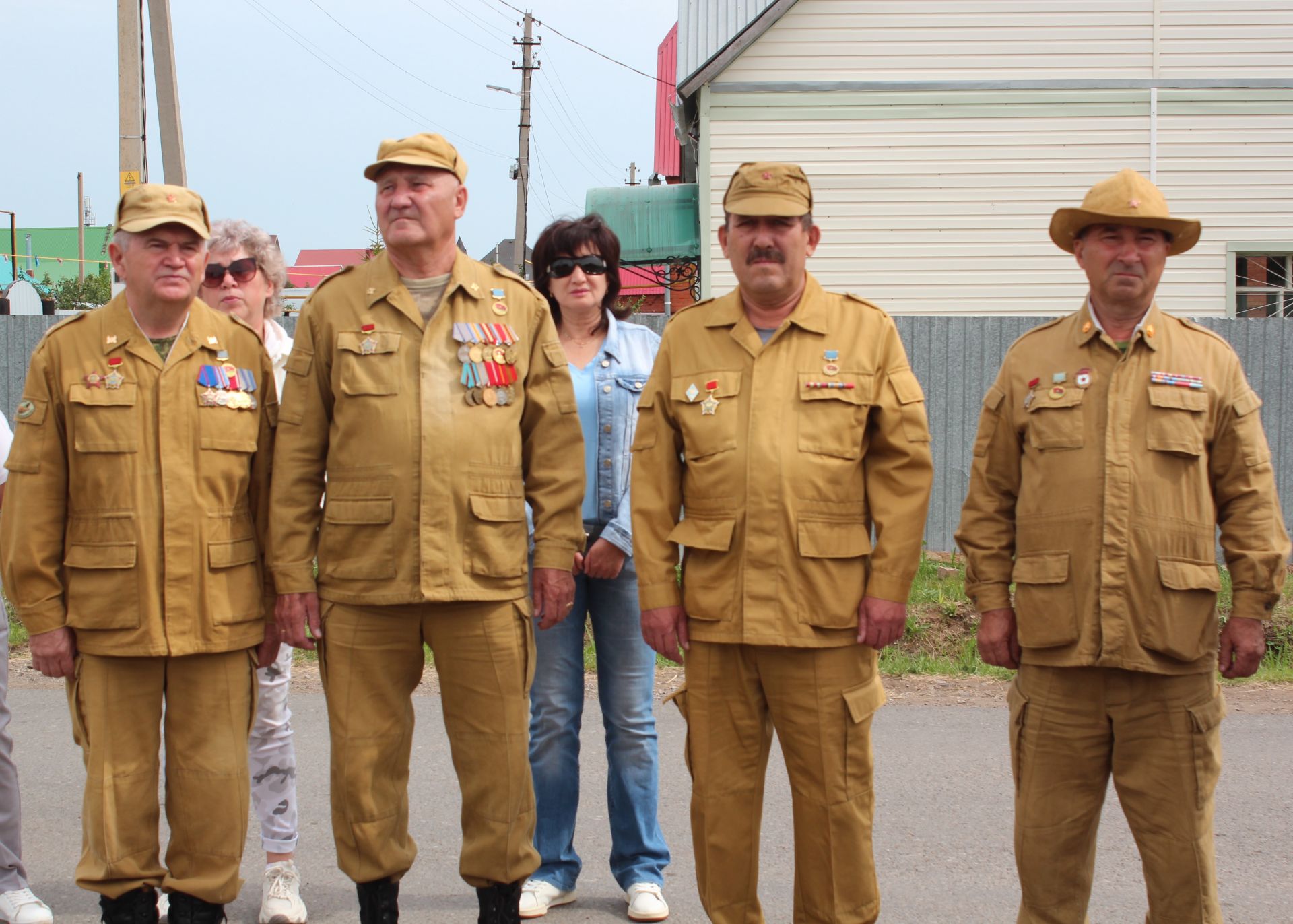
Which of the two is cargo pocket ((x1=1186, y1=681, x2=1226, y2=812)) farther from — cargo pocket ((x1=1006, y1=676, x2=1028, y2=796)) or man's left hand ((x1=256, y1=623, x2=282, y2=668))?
man's left hand ((x1=256, y1=623, x2=282, y2=668))

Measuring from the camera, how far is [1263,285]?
42.3 feet

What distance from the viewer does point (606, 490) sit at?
420 cm

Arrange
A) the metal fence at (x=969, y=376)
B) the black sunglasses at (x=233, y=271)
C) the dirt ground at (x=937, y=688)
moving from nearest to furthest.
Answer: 1. the black sunglasses at (x=233, y=271)
2. the dirt ground at (x=937, y=688)
3. the metal fence at (x=969, y=376)

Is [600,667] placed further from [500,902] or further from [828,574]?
[828,574]

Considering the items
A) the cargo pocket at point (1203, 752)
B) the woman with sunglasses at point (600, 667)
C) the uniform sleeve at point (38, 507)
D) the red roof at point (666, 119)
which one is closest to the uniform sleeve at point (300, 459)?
the uniform sleeve at point (38, 507)

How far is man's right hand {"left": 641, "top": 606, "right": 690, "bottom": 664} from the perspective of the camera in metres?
3.59

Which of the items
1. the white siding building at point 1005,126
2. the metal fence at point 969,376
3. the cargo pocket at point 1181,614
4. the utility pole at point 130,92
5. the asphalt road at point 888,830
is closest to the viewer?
the cargo pocket at point 1181,614

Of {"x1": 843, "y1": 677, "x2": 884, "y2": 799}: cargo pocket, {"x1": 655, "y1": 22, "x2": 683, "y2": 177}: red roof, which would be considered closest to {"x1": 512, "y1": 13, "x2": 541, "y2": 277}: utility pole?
{"x1": 655, "y1": 22, "x2": 683, "y2": 177}: red roof

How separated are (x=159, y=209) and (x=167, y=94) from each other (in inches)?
381

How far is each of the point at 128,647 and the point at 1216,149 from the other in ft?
40.5

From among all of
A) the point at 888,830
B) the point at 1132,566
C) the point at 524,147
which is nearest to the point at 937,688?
the point at 888,830

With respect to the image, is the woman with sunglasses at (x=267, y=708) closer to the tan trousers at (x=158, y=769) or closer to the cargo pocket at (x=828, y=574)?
the tan trousers at (x=158, y=769)

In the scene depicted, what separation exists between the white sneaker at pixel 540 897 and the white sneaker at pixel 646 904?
252 millimetres

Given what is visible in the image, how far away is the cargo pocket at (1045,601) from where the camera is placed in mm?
3355
